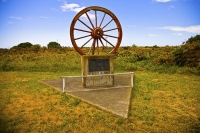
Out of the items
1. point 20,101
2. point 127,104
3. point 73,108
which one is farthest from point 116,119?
point 20,101

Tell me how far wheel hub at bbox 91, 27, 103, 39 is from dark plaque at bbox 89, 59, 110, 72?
4.13 ft

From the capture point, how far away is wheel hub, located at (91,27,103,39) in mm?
9117

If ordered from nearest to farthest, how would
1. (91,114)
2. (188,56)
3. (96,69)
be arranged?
1. (91,114)
2. (96,69)
3. (188,56)

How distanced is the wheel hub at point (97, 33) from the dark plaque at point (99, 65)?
1.26 metres

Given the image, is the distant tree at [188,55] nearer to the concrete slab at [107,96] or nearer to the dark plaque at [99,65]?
the concrete slab at [107,96]

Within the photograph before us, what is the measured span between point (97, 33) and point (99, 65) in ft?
5.34

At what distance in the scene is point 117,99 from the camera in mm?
6750

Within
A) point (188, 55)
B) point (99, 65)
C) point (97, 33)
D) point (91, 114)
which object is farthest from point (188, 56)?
point (91, 114)

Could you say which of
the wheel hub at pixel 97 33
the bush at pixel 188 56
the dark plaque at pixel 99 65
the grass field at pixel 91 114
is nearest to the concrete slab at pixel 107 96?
the grass field at pixel 91 114

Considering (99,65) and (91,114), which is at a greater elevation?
(99,65)

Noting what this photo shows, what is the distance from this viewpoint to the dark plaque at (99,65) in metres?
8.72

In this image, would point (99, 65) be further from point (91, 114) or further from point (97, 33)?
point (91, 114)

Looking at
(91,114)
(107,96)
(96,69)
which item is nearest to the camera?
(91,114)

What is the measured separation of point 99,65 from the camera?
8.88 meters
